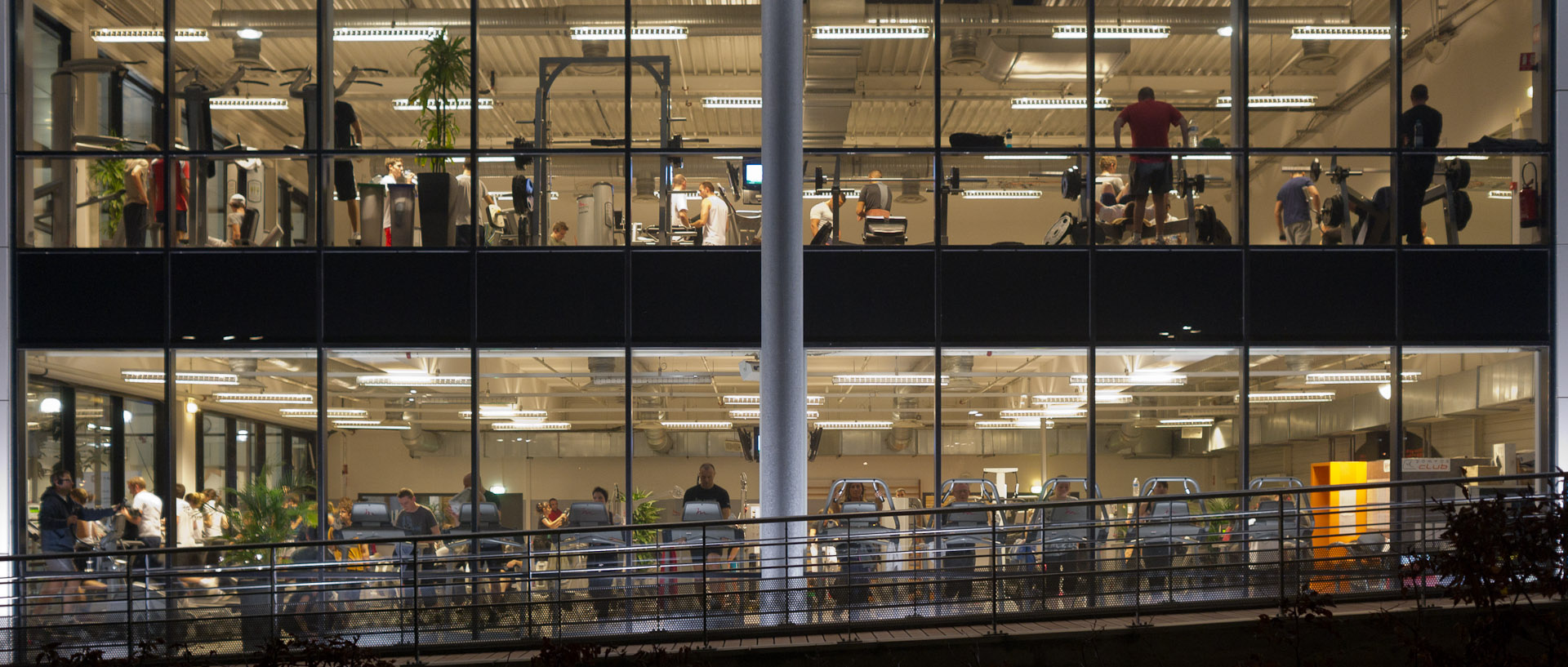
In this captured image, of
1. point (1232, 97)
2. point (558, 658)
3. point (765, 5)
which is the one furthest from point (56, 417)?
point (1232, 97)

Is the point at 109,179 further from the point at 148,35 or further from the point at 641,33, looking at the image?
the point at 641,33

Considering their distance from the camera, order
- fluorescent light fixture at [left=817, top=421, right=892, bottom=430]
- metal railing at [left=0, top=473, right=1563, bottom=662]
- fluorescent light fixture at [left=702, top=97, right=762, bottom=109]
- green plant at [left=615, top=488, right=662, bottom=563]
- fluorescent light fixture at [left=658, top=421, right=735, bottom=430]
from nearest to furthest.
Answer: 1. metal railing at [left=0, top=473, right=1563, bottom=662]
2. green plant at [left=615, top=488, right=662, bottom=563]
3. fluorescent light fixture at [left=658, top=421, right=735, bottom=430]
4. fluorescent light fixture at [left=702, top=97, right=762, bottom=109]
5. fluorescent light fixture at [left=817, top=421, right=892, bottom=430]

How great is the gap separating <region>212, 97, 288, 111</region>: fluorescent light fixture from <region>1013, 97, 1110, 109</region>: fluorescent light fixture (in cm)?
747

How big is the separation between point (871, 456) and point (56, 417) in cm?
818

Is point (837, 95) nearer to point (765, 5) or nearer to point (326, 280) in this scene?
point (765, 5)

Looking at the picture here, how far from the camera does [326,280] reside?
13594 mm

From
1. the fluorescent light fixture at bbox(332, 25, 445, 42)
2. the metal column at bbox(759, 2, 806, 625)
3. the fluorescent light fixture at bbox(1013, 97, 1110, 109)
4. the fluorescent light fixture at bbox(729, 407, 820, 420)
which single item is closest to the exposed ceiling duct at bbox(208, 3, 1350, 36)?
the fluorescent light fixture at bbox(332, 25, 445, 42)

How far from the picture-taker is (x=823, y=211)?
13750mm

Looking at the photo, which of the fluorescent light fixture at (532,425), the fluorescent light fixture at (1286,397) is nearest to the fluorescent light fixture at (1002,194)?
the fluorescent light fixture at (1286,397)

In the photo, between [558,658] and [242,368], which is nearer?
[558,658]

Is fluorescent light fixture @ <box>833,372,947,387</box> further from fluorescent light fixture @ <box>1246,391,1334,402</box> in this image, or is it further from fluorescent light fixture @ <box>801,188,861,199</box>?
fluorescent light fixture @ <box>1246,391,1334,402</box>

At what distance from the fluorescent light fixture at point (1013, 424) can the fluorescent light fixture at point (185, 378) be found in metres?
7.53

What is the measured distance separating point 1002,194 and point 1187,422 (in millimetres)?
2964

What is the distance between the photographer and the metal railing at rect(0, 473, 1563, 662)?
10234 mm
